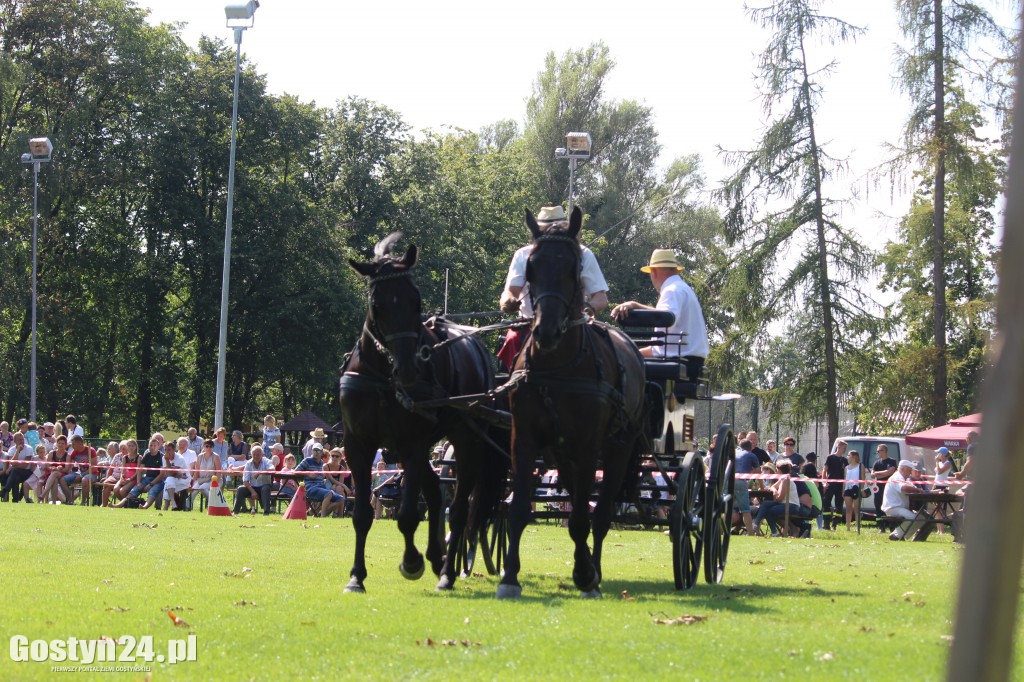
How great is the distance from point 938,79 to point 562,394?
81.0 feet

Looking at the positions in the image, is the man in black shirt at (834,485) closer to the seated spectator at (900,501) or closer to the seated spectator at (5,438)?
the seated spectator at (900,501)

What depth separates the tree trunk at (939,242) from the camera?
30.5 meters

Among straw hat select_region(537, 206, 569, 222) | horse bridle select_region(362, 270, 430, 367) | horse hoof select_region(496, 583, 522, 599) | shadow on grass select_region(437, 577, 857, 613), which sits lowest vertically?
shadow on grass select_region(437, 577, 857, 613)

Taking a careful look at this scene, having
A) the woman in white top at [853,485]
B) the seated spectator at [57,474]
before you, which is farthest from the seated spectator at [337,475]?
the woman in white top at [853,485]

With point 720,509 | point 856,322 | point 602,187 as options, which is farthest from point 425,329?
point 602,187

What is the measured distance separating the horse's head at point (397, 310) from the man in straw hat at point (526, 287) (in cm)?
84

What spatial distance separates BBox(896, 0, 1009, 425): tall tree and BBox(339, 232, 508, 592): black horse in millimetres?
22810

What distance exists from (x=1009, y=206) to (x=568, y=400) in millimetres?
6994

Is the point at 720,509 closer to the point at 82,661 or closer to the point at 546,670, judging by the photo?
the point at 546,670

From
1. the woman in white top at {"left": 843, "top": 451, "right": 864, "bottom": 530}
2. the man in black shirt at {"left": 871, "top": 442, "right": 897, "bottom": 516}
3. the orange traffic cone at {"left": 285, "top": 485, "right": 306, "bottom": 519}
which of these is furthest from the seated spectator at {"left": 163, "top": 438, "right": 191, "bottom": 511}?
the man in black shirt at {"left": 871, "top": 442, "right": 897, "bottom": 516}

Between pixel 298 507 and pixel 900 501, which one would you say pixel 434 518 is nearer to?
pixel 900 501

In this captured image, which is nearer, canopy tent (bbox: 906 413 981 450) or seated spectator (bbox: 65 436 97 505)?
canopy tent (bbox: 906 413 981 450)

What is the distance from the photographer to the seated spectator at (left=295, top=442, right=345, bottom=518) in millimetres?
24891

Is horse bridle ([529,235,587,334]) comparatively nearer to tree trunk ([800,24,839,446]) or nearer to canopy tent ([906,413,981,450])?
canopy tent ([906,413,981,450])
